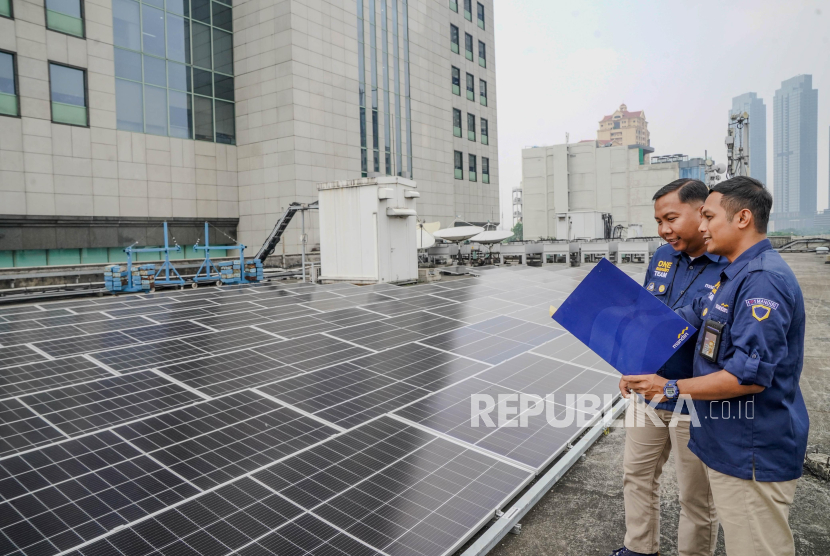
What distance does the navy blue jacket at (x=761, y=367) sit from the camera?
2160 mm

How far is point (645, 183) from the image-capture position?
70.2 meters

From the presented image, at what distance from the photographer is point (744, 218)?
2.39 meters

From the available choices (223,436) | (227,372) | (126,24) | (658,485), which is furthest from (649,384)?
(126,24)

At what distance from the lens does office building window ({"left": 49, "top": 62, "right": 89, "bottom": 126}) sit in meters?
21.7

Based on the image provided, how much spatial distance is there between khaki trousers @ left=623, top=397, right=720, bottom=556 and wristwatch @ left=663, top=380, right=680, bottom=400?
62cm

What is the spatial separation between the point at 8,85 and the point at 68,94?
Answer: 213 cm

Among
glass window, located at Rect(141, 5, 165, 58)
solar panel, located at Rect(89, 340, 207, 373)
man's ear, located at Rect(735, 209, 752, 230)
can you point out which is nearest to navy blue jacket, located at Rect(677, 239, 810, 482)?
man's ear, located at Rect(735, 209, 752, 230)

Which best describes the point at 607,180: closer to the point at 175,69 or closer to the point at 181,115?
the point at 181,115

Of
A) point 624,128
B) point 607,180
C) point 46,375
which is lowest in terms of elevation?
point 46,375

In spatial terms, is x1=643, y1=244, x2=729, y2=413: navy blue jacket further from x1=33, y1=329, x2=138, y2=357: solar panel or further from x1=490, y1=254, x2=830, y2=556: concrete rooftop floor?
x1=33, y1=329, x2=138, y2=357: solar panel

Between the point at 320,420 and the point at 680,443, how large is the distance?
3258 mm

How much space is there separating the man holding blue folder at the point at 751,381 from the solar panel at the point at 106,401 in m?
4.90

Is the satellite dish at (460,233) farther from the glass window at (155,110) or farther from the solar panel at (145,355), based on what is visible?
the solar panel at (145,355)

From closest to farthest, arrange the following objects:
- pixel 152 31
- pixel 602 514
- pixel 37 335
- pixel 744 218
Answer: pixel 744 218
pixel 602 514
pixel 37 335
pixel 152 31
